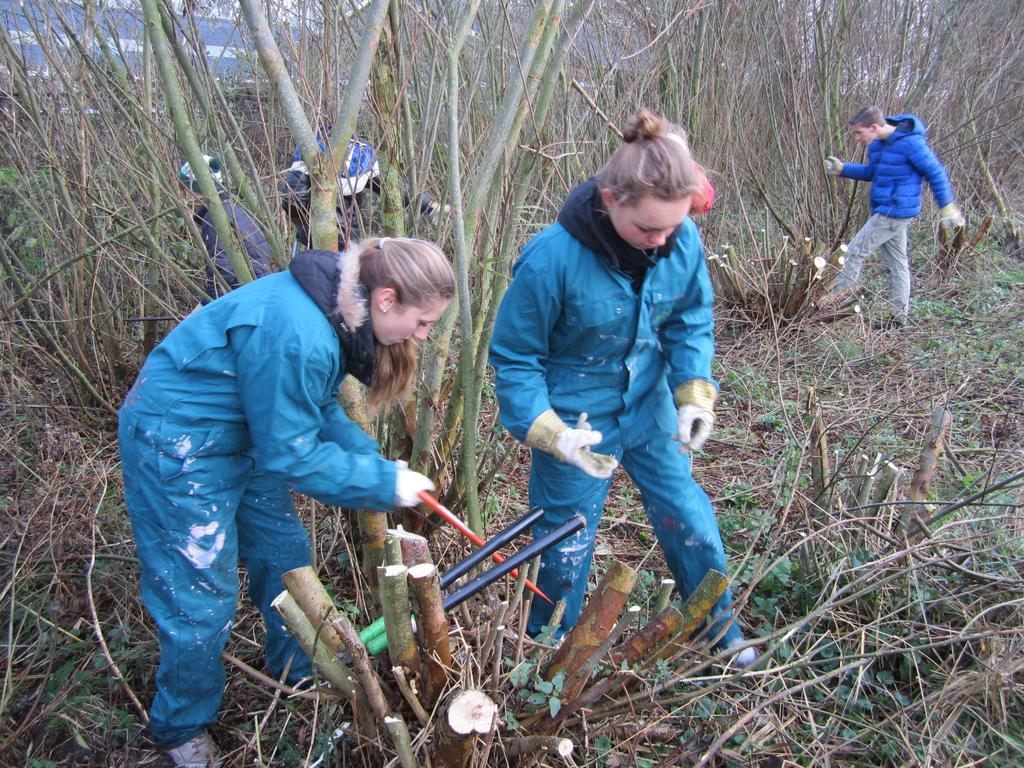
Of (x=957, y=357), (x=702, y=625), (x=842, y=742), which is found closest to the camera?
(x=842, y=742)

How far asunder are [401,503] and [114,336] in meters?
2.68

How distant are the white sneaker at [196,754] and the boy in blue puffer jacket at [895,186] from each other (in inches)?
205

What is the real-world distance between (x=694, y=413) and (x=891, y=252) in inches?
174

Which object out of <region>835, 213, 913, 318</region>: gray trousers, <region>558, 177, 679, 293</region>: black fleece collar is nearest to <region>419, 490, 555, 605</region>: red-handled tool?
<region>558, 177, 679, 293</region>: black fleece collar

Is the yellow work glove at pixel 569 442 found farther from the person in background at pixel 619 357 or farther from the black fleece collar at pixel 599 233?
the black fleece collar at pixel 599 233

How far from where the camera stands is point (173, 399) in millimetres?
1772

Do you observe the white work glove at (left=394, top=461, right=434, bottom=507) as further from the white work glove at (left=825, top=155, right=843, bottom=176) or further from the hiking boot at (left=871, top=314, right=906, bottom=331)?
the white work glove at (left=825, top=155, right=843, bottom=176)

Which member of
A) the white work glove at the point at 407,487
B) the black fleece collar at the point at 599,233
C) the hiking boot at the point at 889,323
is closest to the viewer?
the white work glove at the point at 407,487

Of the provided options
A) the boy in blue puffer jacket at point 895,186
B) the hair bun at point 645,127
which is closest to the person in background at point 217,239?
the hair bun at point 645,127

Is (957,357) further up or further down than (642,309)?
further down

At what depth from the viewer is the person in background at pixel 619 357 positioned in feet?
6.17

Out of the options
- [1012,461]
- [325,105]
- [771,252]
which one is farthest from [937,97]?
[325,105]

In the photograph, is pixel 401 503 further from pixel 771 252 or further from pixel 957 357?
pixel 771 252

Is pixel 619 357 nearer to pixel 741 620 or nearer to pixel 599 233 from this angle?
pixel 599 233
